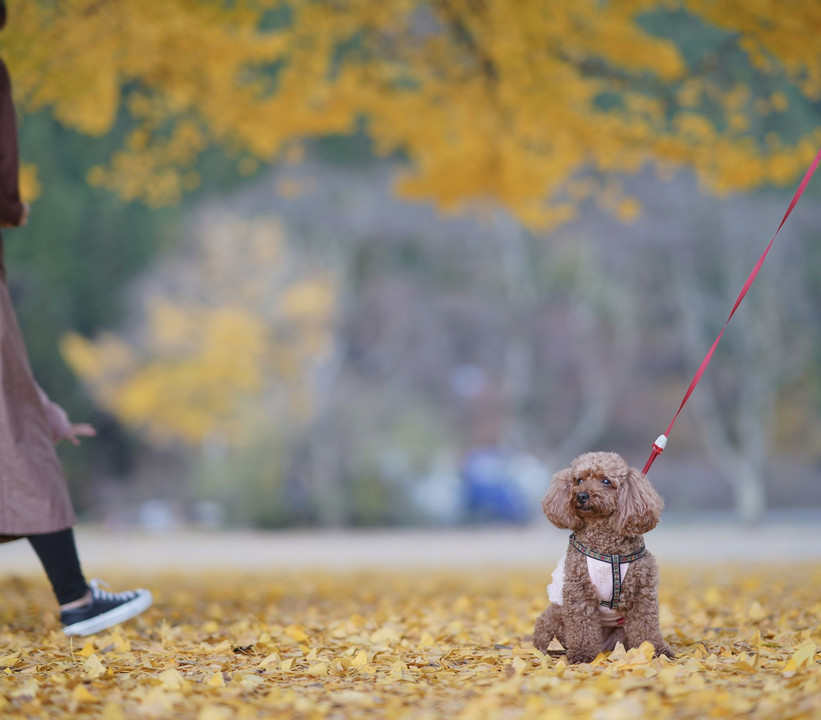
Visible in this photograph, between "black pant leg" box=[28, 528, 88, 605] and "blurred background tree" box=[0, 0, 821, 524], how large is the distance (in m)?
4.17

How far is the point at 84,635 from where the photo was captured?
3.23 metres

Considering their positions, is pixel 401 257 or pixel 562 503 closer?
pixel 562 503

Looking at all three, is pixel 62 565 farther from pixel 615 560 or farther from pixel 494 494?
pixel 494 494

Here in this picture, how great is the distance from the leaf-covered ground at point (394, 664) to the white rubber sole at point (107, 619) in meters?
0.05

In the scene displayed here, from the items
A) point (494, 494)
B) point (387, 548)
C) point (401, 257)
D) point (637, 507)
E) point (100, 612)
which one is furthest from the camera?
point (401, 257)

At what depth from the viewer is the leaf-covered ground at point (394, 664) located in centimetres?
213

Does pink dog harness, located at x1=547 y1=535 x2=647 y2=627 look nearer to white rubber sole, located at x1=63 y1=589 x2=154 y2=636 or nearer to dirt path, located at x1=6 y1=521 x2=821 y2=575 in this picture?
white rubber sole, located at x1=63 y1=589 x2=154 y2=636

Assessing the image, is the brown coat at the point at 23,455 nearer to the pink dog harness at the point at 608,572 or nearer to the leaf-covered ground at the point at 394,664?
the leaf-covered ground at the point at 394,664

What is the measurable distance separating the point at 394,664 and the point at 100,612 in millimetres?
1288

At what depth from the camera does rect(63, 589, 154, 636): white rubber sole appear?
3.21m

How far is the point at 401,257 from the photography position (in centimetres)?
1970

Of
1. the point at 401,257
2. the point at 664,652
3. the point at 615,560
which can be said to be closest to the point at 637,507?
the point at 615,560

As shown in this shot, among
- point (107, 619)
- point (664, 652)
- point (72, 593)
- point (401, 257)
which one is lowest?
point (664, 652)

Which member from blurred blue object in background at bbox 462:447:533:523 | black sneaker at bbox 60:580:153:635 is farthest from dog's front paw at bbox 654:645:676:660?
blurred blue object in background at bbox 462:447:533:523
